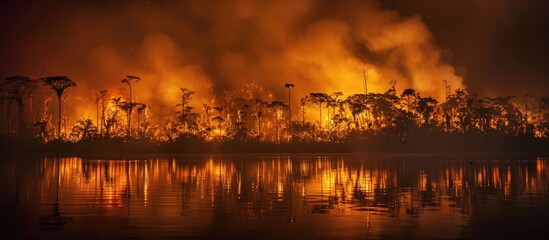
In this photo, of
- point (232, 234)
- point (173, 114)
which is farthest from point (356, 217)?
point (173, 114)

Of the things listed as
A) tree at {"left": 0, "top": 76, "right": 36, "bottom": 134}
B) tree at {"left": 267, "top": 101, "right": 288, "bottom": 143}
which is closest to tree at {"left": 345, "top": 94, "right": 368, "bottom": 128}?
tree at {"left": 267, "top": 101, "right": 288, "bottom": 143}

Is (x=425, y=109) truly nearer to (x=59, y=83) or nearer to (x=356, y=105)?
(x=356, y=105)

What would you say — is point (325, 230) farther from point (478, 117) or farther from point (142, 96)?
point (142, 96)

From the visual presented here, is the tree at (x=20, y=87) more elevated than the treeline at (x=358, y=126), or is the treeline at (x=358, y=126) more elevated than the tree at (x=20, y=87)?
the tree at (x=20, y=87)

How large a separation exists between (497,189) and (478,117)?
130106 millimetres

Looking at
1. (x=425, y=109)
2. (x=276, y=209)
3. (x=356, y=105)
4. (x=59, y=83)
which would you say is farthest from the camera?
(x=356, y=105)

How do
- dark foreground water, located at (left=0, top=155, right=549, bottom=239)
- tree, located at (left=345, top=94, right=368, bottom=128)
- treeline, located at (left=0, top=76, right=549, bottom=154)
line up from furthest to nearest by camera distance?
tree, located at (left=345, top=94, right=368, bottom=128), treeline, located at (left=0, top=76, right=549, bottom=154), dark foreground water, located at (left=0, top=155, right=549, bottom=239)

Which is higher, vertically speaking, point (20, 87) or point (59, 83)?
point (20, 87)

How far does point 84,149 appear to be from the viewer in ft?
538

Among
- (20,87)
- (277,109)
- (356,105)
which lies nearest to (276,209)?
(356,105)

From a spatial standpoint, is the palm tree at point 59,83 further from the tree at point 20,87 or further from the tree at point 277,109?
the tree at point 277,109

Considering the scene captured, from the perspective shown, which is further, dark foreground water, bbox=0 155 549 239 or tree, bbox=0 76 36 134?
tree, bbox=0 76 36 134

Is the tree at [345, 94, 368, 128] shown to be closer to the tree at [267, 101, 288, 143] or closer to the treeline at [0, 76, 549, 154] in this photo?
the treeline at [0, 76, 549, 154]

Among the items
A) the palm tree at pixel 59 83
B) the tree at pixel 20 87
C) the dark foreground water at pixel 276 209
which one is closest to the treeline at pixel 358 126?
the tree at pixel 20 87
